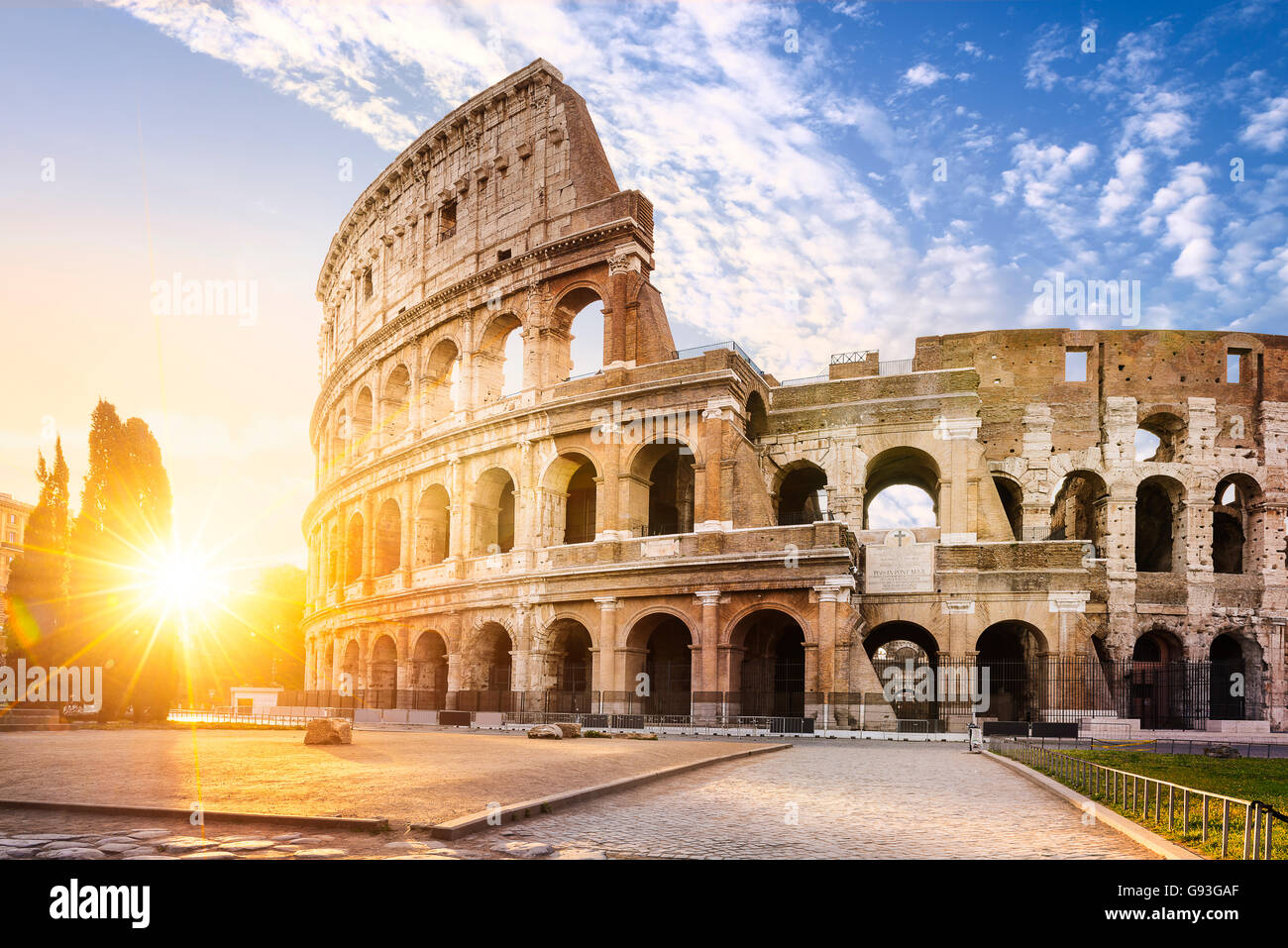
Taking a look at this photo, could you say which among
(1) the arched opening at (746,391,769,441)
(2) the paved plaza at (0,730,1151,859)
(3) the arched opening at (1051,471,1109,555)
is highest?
(1) the arched opening at (746,391,769,441)

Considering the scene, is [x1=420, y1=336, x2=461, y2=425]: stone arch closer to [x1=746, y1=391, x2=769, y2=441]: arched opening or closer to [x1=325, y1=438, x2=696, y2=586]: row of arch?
[x1=325, y1=438, x2=696, y2=586]: row of arch

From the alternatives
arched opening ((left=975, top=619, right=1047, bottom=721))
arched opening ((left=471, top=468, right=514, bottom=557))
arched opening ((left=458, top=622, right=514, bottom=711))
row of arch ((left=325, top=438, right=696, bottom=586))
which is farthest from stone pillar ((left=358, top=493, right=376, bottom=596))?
arched opening ((left=975, top=619, right=1047, bottom=721))

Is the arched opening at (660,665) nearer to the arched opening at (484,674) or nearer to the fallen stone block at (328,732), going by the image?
the arched opening at (484,674)

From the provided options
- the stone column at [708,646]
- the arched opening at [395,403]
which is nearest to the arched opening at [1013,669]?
the stone column at [708,646]

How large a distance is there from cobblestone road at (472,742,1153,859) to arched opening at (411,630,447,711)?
21206 mm

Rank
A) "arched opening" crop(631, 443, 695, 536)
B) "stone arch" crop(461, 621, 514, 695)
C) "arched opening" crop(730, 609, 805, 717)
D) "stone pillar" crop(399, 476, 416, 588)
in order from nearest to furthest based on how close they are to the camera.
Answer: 1. "arched opening" crop(730, 609, 805, 717)
2. "arched opening" crop(631, 443, 695, 536)
3. "stone arch" crop(461, 621, 514, 695)
4. "stone pillar" crop(399, 476, 416, 588)

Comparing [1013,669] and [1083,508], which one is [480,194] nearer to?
[1013,669]

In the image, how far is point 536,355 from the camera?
31047mm

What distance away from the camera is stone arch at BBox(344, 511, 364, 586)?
39094 mm

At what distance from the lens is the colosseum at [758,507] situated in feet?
87.5

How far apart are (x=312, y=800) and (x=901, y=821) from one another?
5347mm

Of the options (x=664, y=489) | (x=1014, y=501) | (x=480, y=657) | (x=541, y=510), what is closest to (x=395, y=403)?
(x=541, y=510)
